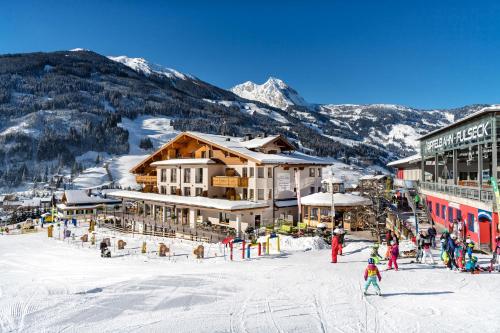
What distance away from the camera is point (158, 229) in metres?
34.0

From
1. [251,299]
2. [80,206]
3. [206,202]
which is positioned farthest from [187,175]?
[251,299]

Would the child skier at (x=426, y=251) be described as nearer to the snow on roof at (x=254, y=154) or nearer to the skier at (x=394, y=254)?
the skier at (x=394, y=254)

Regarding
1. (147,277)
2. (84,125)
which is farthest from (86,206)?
(84,125)

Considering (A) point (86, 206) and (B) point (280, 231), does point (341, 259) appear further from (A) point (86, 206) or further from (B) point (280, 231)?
(A) point (86, 206)

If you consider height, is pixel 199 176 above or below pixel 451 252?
above

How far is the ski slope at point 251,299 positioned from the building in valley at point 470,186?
5.48m

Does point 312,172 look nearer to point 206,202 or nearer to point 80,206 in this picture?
point 206,202

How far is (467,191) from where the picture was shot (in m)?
21.6

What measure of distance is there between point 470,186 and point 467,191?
157cm

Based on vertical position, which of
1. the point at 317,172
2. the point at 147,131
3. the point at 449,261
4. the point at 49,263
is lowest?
the point at 49,263

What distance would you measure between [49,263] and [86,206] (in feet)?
89.1

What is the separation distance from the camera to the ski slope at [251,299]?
1049 centimetres

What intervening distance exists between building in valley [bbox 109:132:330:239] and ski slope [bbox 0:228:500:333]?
12.3 m

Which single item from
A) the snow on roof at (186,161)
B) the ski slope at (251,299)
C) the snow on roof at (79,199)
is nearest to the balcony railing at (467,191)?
the ski slope at (251,299)
